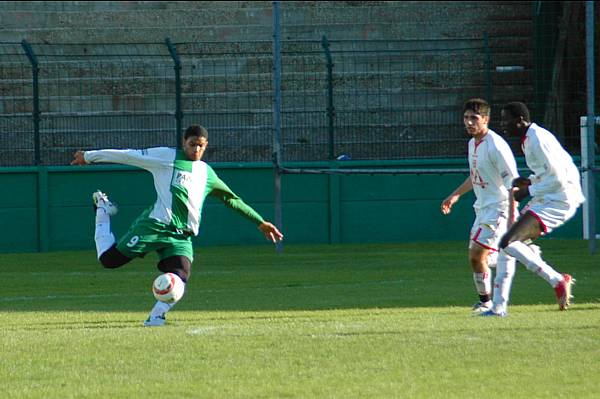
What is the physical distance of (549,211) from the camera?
10.5 metres

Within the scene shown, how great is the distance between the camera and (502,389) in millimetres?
6914

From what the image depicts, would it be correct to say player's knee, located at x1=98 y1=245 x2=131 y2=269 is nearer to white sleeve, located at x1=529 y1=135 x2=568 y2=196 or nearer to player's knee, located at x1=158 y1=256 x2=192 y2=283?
player's knee, located at x1=158 y1=256 x2=192 y2=283

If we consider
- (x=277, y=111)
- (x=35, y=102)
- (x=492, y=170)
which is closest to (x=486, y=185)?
(x=492, y=170)

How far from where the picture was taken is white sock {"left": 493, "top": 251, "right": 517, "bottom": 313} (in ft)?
33.6

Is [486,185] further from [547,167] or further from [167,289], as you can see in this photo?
[167,289]

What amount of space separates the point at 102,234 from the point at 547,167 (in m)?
3.88

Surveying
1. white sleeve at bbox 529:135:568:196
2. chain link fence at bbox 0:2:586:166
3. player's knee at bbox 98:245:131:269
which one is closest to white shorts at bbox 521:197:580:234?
white sleeve at bbox 529:135:568:196

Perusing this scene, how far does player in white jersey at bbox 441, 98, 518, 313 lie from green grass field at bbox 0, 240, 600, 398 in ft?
1.33

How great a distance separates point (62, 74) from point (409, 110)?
22.4 feet

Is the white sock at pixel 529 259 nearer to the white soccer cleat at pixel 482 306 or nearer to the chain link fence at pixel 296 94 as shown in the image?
the white soccer cleat at pixel 482 306

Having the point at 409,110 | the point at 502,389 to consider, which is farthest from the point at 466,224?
the point at 502,389

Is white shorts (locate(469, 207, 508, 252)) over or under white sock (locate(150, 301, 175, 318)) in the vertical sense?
over

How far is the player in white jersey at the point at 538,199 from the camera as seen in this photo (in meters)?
10.2

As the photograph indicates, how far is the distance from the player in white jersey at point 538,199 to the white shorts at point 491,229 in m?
0.35
